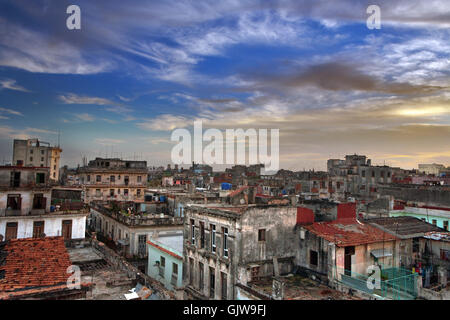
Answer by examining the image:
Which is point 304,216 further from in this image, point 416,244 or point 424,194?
point 424,194

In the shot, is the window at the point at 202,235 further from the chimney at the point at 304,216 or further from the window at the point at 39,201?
the window at the point at 39,201

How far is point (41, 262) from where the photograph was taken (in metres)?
14.8

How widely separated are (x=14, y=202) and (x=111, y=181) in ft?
103

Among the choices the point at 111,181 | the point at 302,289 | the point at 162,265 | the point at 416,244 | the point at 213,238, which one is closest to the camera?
the point at 302,289

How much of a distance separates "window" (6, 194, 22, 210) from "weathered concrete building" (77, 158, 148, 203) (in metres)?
28.6

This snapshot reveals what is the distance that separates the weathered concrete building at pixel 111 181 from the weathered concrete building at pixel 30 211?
28.2 meters

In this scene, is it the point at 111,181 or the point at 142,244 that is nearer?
the point at 142,244

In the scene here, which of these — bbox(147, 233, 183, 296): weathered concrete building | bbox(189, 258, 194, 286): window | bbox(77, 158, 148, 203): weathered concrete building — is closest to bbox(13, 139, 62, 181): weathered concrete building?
bbox(77, 158, 148, 203): weathered concrete building

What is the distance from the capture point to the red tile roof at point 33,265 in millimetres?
12641

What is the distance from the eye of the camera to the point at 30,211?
3052cm

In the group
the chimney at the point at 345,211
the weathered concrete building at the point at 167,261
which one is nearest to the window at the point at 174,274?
the weathered concrete building at the point at 167,261

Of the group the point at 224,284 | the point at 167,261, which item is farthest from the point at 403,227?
the point at 167,261

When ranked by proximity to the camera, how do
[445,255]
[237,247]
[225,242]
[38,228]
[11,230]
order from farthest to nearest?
1. [38,228]
2. [11,230]
3. [445,255]
4. [225,242]
5. [237,247]

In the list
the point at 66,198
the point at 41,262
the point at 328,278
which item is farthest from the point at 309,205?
the point at 66,198
